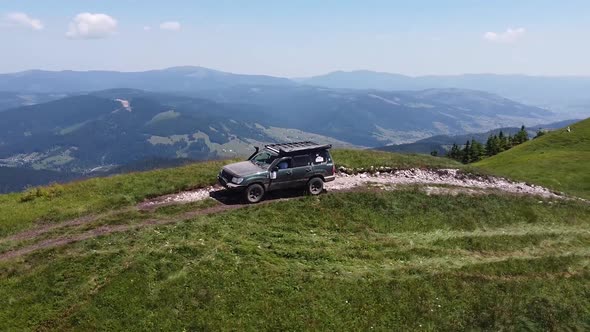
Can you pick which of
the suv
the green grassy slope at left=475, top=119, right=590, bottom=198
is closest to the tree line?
the green grassy slope at left=475, top=119, right=590, bottom=198

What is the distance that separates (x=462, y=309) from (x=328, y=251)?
694cm

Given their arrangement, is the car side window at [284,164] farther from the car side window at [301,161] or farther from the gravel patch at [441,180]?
the gravel patch at [441,180]

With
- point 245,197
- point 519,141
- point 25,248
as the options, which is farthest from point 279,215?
point 519,141

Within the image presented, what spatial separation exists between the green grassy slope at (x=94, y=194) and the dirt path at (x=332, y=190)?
80 cm

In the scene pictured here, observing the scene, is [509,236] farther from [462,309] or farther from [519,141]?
[519,141]

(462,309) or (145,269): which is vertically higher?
(145,269)

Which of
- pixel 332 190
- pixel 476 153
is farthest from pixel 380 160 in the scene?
pixel 476 153

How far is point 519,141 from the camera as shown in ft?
328

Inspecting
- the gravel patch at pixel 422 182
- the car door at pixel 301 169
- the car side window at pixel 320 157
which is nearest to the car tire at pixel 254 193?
the car door at pixel 301 169

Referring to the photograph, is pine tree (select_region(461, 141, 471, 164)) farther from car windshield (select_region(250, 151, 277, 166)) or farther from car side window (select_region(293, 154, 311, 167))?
car windshield (select_region(250, 151, 277, 166))

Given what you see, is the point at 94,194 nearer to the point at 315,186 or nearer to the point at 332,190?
the point at 315,186

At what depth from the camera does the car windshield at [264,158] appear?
27.0m

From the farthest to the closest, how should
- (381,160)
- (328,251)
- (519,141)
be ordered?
(519,141) < (381,160) < (328,251)

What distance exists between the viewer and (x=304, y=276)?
64.5 feet
